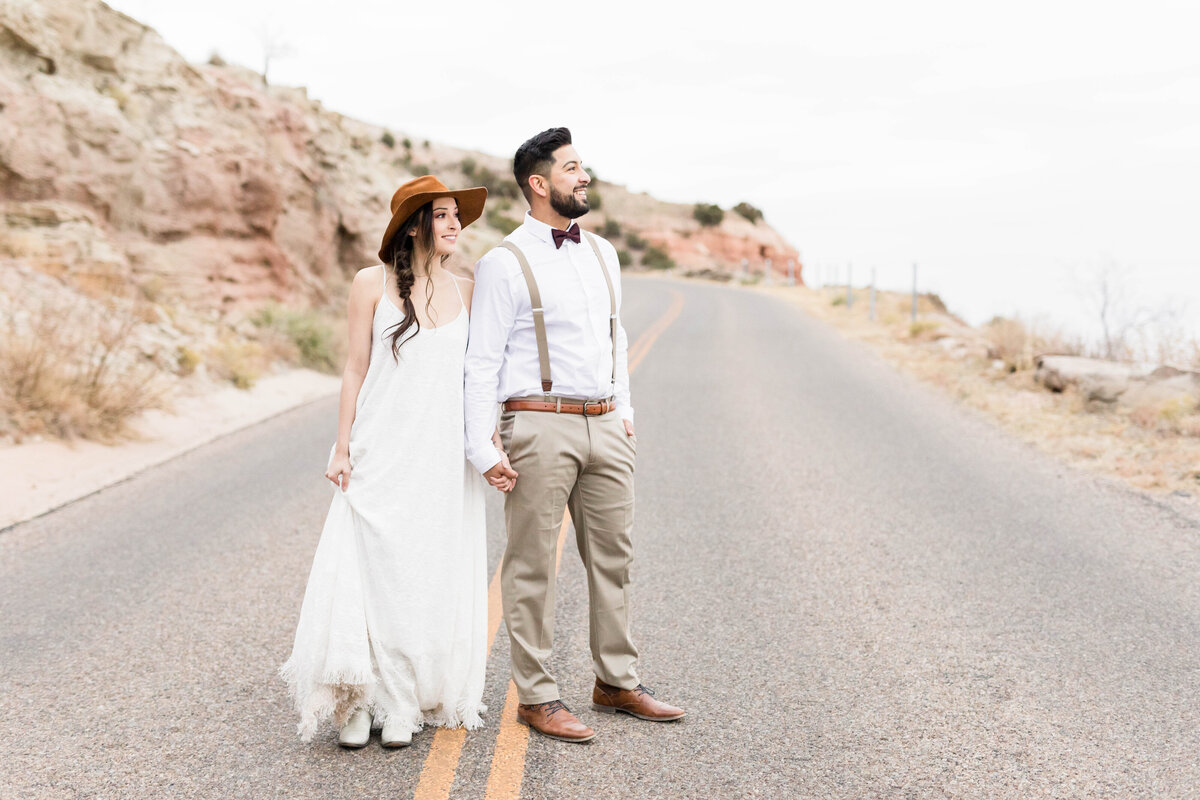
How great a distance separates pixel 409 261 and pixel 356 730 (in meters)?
1.75

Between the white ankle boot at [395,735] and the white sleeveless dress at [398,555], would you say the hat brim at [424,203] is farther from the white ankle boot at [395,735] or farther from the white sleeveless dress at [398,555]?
the white ankle boot at [395,735]

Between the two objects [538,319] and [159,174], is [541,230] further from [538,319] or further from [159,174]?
[159,174]

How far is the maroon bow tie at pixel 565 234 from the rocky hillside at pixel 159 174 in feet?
35.9

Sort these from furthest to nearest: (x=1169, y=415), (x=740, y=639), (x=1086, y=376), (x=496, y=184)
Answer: (x=496, y=184)
(x=1086, y=376)
(x=1169, y=415)
(x=740, y=639)

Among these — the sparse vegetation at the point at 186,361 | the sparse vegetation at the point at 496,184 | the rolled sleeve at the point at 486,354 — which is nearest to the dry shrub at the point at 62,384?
the sparse vegetation at the point at 186,361

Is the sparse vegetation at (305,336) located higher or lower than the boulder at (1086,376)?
higher

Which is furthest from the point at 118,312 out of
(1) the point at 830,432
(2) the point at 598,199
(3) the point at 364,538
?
(2) the point at 598,199

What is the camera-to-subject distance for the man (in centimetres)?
345

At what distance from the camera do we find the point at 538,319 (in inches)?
135

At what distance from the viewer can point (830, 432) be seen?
1004 centimetres

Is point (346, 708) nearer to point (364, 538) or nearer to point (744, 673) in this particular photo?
point (364, 538)

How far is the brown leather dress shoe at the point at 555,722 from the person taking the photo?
11.4 ft

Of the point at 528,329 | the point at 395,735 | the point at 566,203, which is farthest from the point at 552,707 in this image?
the point at 566,203

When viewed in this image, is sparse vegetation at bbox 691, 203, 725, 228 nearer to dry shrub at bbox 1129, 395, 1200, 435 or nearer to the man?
dry shrub at bbox 1129, 395, 1200, 435
